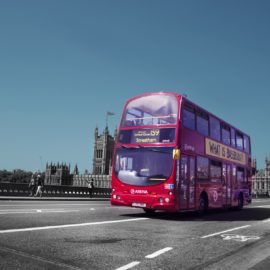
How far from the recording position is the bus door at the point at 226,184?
1783cm

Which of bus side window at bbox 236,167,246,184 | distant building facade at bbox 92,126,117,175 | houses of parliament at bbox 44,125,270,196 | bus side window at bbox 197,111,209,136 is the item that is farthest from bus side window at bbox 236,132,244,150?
distant building facade at bbox 92,126,117,175

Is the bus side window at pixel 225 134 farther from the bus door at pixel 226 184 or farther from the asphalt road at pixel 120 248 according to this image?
the asphalt road at pixel 120 248

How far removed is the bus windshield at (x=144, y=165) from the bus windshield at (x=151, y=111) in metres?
1.05

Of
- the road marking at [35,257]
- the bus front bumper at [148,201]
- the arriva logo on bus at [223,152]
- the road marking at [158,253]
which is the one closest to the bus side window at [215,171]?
the arriva logo on bus at [223,152]

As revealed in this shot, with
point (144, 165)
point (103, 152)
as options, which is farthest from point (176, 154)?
point (103, 152)

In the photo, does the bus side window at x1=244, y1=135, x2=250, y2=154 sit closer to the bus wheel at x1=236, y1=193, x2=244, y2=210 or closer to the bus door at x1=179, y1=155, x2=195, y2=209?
the bus wheel at x1=236, y1=193, x2=244, y2=210

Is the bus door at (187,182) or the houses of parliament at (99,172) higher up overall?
the houses of parliament at (99,172)

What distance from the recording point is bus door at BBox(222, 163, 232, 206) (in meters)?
17.8

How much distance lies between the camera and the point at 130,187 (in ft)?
45.5

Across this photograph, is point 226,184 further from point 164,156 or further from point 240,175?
point 164,156

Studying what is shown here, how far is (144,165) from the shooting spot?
13594mm

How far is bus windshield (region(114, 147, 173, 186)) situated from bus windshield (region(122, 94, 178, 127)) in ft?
3.44

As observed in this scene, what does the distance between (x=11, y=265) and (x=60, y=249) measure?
53.3 inches

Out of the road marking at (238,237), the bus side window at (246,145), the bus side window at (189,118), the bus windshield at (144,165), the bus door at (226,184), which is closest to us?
the road marking at (238,237)
